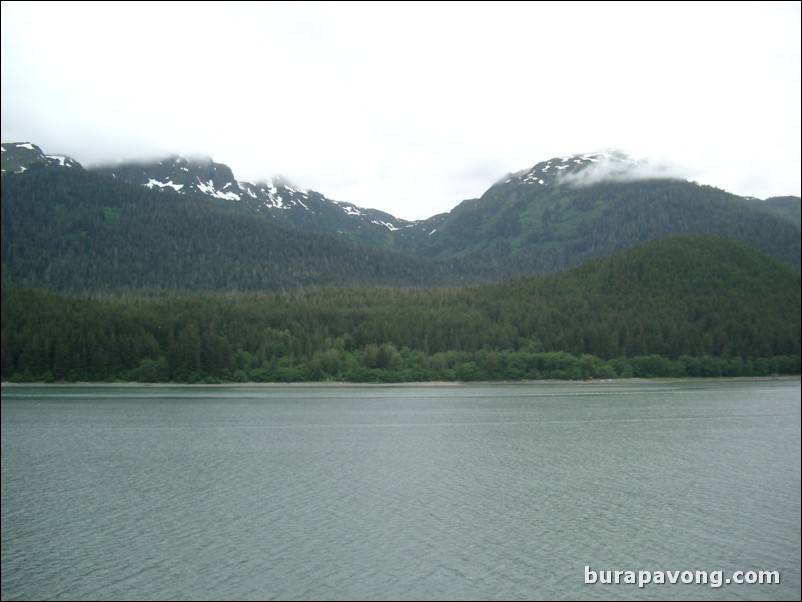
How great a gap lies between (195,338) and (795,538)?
396 feet

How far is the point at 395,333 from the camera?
503ft

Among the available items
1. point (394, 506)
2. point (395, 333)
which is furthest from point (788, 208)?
point (395, 333)

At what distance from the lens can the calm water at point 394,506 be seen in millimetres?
27391

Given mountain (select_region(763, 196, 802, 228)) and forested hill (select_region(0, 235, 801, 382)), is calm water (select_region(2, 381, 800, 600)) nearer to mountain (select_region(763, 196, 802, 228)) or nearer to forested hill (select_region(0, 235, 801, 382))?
forested hill (select_region(0, 235, 801, 382))

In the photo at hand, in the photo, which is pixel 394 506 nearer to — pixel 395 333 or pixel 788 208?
pixel 788 208

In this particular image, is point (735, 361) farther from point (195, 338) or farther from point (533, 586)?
point (195, 338)

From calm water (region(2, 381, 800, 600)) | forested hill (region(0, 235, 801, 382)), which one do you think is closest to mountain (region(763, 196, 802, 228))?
calm water (region(2, 381, 800, 600))

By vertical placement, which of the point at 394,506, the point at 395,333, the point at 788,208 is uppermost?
the point at 395,333

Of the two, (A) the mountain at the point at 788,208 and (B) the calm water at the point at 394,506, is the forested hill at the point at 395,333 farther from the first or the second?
(A) the mountain at the point at 788,208

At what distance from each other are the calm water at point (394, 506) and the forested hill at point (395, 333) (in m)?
11.4

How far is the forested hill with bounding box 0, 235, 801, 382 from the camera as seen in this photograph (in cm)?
7719

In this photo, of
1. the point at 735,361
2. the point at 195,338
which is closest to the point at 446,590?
the point at 735,361

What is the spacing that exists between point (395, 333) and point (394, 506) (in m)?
114

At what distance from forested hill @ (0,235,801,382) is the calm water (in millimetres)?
11432
